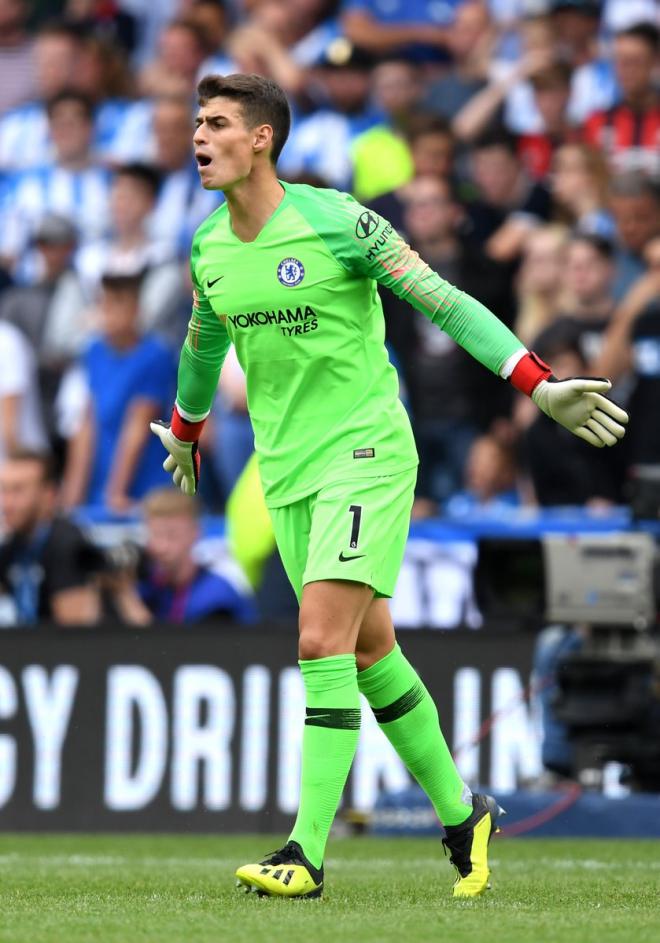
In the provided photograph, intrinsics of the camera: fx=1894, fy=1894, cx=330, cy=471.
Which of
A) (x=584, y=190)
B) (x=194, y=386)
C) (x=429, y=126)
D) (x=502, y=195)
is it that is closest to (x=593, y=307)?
(x=584, y=190)

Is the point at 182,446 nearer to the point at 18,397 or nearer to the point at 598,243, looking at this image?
the point at 598,243

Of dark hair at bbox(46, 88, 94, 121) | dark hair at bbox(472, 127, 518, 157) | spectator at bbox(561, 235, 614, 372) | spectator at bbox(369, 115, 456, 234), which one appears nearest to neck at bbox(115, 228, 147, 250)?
dark hair at bbox(46, 88, 94, 121)

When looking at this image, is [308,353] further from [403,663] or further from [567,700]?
[567,700]

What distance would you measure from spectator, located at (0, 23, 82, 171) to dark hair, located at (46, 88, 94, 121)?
0.46m

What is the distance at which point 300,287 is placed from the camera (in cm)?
538

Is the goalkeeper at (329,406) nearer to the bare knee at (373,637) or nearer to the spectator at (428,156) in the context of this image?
the bare knee at (373,637)

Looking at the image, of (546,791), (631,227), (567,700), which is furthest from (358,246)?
(631,227)

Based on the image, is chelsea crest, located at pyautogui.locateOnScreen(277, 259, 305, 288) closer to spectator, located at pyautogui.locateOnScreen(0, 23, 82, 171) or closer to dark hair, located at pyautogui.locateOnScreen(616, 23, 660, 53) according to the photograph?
dark hair, located at pyautogui.locateOnScreen(616, 23, 660, 53)

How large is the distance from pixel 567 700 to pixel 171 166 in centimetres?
670

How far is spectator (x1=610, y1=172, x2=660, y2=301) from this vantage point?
37.6ft

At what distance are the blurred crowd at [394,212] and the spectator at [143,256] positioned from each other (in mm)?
20

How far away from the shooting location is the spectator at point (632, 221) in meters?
11.5

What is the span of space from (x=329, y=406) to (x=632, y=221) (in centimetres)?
653

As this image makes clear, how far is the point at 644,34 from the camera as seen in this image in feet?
41.8
